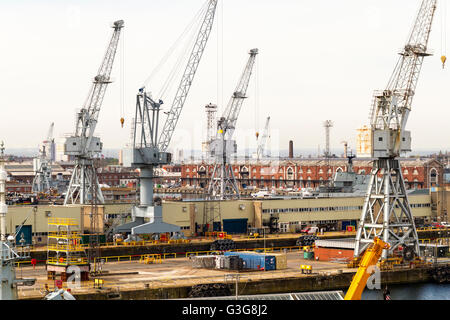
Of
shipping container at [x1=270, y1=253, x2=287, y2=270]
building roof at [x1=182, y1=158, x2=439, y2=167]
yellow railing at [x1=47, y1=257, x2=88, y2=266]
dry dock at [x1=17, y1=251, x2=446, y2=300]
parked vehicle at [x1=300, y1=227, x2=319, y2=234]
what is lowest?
dry dock at [x1=17, y1=251, x2=446, y2=300]

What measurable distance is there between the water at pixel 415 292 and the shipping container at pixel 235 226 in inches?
995

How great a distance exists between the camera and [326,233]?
80625 millimetres

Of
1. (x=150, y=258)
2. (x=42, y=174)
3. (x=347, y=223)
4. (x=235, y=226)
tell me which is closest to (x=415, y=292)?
(x=150, y=258)

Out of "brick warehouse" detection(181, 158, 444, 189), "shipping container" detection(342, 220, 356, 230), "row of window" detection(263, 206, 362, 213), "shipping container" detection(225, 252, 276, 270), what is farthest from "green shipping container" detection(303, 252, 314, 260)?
"brick warehouse" detection(181, 158, 444, 189)

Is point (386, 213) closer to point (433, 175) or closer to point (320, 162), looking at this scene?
point (433, 175)

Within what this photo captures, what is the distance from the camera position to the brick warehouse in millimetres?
132375

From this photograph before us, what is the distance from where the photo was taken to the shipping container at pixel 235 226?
79.6 metres

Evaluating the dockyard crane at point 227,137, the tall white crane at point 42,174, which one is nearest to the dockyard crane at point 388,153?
the dockyard crane at point 227,137

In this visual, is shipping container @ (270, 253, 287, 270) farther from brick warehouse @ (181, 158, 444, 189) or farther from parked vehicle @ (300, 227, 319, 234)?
brick warehouse @ (181, 158, 444, 189)

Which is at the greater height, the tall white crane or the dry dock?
the tall white crane

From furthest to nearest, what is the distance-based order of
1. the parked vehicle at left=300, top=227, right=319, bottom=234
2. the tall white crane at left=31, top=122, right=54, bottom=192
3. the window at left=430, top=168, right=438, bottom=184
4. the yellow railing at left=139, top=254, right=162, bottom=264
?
the tall white crane at left=31, top=122, right=54, bottom=192
the window at left=430, top=168, right=438, bottom=184
the parked vehicle at left=300, top=227, right=319, bottom=234
the yellow railing at left=139, top=254, right=162, bottom=264

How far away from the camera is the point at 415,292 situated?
54562 mm

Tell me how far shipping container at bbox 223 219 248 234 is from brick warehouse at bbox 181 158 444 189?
45.7m
